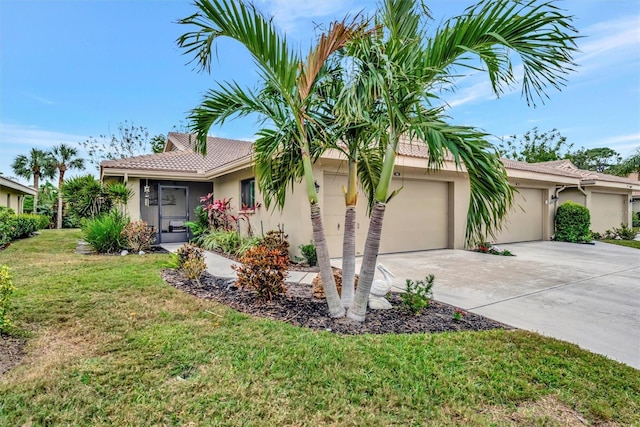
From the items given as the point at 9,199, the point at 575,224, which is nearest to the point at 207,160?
the point at 9,199

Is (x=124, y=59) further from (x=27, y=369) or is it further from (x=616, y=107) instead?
(x=616, y=107)

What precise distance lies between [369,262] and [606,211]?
20554mm

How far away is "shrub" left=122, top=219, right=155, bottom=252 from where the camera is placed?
1059 centimetres

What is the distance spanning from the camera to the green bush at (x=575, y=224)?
14195mm

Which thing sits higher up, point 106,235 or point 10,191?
point 10,191

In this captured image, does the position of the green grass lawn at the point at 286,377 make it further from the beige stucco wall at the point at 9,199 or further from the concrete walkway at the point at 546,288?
the beige stucco wall at the point at 9,199

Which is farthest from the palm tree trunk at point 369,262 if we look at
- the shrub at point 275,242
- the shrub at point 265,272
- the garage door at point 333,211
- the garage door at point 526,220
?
the garage door at point 526,220

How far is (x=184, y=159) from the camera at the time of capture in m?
14.7

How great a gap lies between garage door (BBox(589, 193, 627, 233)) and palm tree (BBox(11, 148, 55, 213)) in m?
42.2

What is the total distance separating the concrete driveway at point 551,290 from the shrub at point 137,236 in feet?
21.9

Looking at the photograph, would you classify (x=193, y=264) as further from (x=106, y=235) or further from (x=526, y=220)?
(x=526, y=220)

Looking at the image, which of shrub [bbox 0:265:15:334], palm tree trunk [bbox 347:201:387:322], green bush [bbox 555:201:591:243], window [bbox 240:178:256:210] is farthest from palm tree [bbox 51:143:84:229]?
green bush [bbox 555:201:591:243]

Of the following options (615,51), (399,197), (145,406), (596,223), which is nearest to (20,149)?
(399,197)

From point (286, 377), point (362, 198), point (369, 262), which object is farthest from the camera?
point (362, 198)
